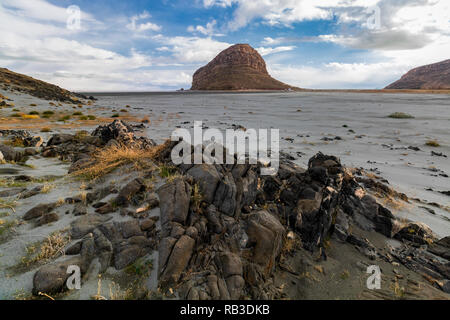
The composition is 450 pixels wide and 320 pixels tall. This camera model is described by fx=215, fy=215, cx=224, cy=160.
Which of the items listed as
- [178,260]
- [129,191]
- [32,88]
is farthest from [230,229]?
[32,88]

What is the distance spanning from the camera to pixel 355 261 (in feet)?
17.7

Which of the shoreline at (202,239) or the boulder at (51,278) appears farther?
the shoreline at (202,239)

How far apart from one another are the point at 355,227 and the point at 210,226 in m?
4.63

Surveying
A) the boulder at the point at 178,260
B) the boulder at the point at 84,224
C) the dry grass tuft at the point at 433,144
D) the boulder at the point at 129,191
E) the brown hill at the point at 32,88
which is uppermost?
the brown hill at the point at 32,88

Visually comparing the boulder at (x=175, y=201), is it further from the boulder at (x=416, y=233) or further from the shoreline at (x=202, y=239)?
the boulder at (x=416, y=233)

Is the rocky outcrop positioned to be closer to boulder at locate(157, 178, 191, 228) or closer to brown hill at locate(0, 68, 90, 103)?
boulder at locate(157, 178, 191, 228)

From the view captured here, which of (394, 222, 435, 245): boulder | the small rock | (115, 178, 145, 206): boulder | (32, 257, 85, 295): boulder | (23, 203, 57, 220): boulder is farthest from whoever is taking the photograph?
(394, 222, 435, 245): boulder

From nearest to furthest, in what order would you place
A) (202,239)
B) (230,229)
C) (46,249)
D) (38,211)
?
1. (46,249)
2. (202,239)
3. (230,229)
4. (38,211)

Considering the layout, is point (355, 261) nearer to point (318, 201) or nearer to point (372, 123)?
point (318, 201)

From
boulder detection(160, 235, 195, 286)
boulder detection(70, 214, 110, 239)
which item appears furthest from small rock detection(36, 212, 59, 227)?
boulder detection(160, 235, 195, 286)

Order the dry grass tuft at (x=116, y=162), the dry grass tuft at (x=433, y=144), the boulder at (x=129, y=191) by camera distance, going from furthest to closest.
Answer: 1. the dry grass tuft at (x=433, y=144)
2. the dry grass tuft at (x=116, y=162)
3. the boulder at (x=129, y=191)

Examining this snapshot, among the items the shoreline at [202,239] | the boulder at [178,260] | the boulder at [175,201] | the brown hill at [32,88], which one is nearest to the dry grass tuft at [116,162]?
the shoreline at [202,239]

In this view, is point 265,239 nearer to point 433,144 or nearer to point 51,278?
point 51,278

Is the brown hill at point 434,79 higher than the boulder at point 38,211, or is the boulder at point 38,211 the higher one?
the brown hill at point 434,79
